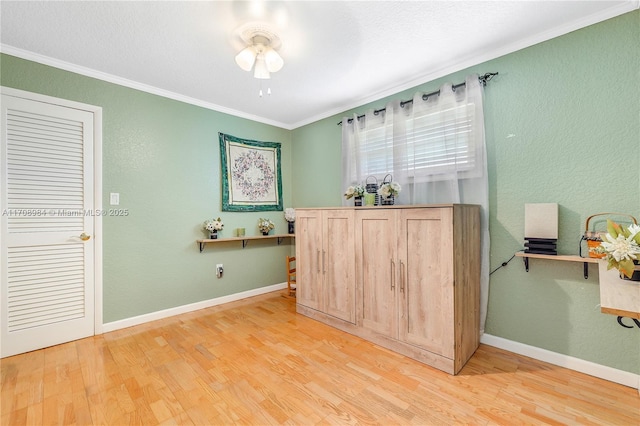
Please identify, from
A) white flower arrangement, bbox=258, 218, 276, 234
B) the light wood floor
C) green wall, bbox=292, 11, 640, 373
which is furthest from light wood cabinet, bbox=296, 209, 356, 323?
green wall, bbox=292, 11, 640, 373

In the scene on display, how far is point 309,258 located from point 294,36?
2141 mm

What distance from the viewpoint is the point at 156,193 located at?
3.09m

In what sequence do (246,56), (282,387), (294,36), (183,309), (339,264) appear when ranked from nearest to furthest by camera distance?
(282,387) < (246,56) < (294,36) < (339,264) < (183,309)

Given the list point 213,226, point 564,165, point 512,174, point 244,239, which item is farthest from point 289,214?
point 564,165

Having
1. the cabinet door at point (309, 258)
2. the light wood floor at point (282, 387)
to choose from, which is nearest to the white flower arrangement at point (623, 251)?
the light wood floor at point (282, 387)

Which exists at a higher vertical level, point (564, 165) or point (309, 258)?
point (564, 165)

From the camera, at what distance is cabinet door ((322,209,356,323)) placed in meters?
2.72

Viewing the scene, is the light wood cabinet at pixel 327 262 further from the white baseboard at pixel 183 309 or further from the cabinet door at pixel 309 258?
the white baseboard at pixel 183 309

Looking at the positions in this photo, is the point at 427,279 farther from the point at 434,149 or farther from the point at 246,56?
the point at 246,56

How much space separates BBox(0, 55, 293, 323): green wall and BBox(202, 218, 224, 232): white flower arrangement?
0.07 meters

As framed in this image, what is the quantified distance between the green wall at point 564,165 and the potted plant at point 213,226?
297cm

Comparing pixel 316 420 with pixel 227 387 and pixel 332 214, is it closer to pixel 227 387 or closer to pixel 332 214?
pixel 227 387

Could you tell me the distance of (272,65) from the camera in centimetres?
214

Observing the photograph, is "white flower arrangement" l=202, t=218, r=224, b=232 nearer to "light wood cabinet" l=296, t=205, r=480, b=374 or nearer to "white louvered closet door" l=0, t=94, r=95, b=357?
"white louvered closet door" l=0, t=94, r=95, b=357
